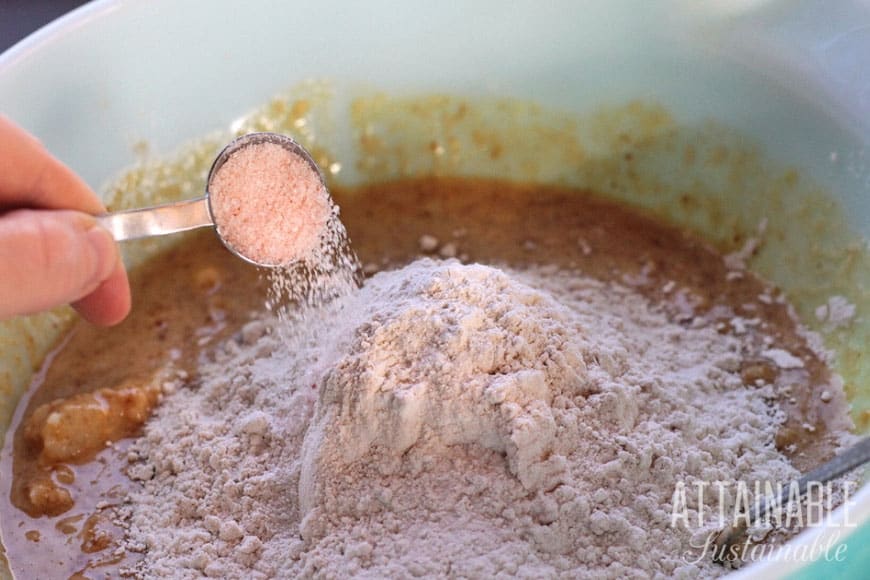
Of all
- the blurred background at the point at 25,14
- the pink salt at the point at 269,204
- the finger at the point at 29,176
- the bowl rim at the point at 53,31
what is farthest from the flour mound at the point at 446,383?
the blurred background at the point at 25,14

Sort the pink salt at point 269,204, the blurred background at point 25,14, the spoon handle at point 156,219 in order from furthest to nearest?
the blurred background at point 25,14 → the pink salt at point 269,204 → the spoon handle at point 156,219

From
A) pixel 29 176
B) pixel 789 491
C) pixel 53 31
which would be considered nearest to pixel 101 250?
pixel 29 176

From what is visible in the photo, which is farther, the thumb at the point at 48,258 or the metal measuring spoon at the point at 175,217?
the metal measuring spoon at the point at 175,217

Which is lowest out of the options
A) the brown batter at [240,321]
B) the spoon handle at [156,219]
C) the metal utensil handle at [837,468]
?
the brown batter at [240,321]

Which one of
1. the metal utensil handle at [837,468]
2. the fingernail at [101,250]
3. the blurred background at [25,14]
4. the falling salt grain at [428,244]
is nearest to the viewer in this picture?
the metal utensil handle at [837,468]

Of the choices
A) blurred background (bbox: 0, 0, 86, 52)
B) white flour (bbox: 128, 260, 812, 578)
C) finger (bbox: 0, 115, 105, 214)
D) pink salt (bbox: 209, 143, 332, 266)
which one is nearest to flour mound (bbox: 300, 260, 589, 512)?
white flour (bbox: 128, 260, 812, 578)

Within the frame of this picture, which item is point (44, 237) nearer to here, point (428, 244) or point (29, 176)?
point (29, 176)

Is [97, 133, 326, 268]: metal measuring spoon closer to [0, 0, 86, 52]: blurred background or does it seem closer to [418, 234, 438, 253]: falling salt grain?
[418, 234, 438, 253]: falling salt grain

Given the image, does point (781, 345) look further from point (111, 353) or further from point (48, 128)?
point (48, 128)

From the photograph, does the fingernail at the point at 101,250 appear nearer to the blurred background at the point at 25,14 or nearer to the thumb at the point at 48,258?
the thumb at the point at 48,258
